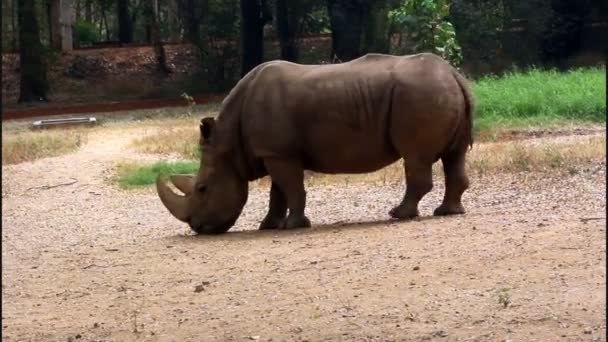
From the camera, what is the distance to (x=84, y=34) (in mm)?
42719

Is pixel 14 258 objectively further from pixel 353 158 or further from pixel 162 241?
pixel 353 158

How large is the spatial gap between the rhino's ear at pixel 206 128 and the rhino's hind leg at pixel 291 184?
2.10 ft

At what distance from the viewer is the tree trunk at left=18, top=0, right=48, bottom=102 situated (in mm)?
31875

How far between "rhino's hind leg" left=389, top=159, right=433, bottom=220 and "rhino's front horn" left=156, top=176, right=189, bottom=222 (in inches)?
73.9

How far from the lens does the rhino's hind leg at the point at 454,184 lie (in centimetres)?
1061

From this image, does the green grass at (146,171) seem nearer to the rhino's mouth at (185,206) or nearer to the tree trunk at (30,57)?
the rhino's mouth at (185,206)

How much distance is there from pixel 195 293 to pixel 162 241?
8.78ft

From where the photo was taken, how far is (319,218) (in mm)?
11820

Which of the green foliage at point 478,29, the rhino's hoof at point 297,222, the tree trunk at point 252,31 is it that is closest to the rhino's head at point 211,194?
the rhino's hoof at point 297,222

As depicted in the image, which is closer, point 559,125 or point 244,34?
point 559,125

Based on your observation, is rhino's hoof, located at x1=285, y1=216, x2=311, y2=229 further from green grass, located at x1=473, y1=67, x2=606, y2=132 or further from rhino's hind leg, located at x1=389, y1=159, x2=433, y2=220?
green grass, located at x1=473, y1=67, x2=606, y2=132

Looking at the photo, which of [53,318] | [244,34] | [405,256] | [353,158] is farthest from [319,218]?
[244,34]

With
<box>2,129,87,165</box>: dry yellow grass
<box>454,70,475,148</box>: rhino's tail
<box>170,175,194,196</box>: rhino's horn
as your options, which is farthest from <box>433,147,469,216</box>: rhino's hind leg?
<box>2,129,87,165</box>: dry yellow grass

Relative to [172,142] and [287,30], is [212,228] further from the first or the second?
[287,30]
